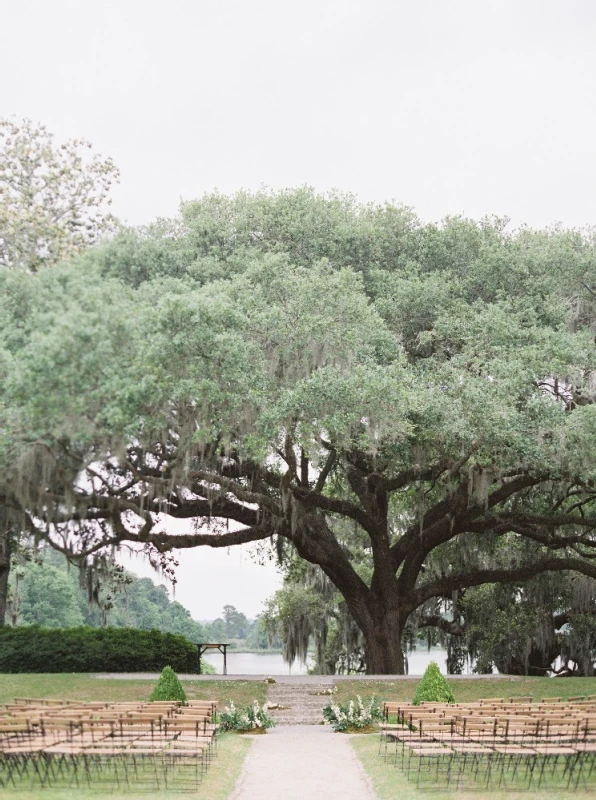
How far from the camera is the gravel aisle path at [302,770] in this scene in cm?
1185

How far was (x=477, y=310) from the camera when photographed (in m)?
22.6

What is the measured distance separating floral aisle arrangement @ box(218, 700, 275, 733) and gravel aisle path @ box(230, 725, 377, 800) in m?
0.32

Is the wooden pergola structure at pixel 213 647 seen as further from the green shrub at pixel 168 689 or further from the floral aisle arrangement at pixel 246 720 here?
the green shrub at pixel 168 689

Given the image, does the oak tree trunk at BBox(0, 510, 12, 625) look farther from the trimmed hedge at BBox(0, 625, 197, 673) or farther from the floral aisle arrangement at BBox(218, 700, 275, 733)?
the floral aisle arrangement at BBox(218, 700, 275, 733)

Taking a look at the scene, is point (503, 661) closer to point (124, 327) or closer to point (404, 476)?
point (404, 476)

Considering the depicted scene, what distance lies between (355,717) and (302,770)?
191 inches

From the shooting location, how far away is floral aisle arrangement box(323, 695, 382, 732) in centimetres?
1836

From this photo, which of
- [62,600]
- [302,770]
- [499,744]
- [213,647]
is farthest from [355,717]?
[62,600]

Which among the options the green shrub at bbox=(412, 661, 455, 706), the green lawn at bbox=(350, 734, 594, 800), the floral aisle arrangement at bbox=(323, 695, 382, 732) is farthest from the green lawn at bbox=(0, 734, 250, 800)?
the green shrub at bbox=(412, 661, 455, 706)

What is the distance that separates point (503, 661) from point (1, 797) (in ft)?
73.8

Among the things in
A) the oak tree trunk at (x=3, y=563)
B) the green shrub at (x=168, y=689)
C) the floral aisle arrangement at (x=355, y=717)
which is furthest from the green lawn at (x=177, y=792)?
the oak tree trunk at (x=3, y=563)

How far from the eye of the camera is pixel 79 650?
25.6m

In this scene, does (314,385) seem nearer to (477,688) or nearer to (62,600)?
(477,688)

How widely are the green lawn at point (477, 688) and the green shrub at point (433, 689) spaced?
324 cm
